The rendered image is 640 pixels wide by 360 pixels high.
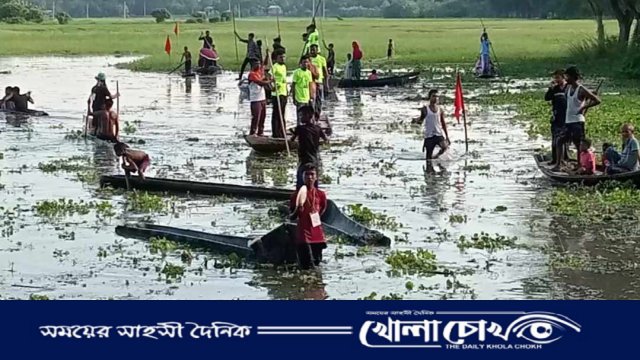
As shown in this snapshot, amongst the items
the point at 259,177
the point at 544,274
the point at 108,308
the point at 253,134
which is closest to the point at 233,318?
the point at 108,308

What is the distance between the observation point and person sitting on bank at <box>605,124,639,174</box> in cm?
1694

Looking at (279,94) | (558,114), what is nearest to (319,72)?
(279,94)

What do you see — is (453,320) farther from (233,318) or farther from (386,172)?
(386,172)

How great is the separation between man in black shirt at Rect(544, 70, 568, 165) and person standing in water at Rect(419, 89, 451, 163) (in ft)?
6.91

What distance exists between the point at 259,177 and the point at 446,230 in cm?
533

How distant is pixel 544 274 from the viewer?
12.6 metres

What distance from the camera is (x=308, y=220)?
41.0ft

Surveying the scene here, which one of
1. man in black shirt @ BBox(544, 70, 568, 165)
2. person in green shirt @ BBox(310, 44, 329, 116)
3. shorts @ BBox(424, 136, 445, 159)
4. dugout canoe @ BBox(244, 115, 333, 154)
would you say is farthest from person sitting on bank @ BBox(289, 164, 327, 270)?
person in green shirt @ BBox(310, 44, 329, 116)

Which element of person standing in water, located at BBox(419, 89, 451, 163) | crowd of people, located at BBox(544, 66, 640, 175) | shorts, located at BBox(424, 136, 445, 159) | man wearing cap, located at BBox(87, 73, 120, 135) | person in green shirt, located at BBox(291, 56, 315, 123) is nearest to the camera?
crowd of people, located at BBox(544, 66, 640, 175)

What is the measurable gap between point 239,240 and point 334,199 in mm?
3818

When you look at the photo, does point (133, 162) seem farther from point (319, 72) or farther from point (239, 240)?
point (319, 72)

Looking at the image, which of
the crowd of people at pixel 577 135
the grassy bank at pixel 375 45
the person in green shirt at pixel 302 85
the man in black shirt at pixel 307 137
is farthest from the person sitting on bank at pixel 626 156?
the grassy bank at pixel 375 45

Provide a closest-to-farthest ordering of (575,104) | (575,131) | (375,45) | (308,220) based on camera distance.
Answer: (308,220) < (575,104) < (575,131) < (375,45)

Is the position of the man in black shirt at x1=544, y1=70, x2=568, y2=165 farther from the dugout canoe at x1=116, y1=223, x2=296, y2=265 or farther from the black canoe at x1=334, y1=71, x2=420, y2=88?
the black canoe at x1=334, y1=71, x2=420, y2=88
